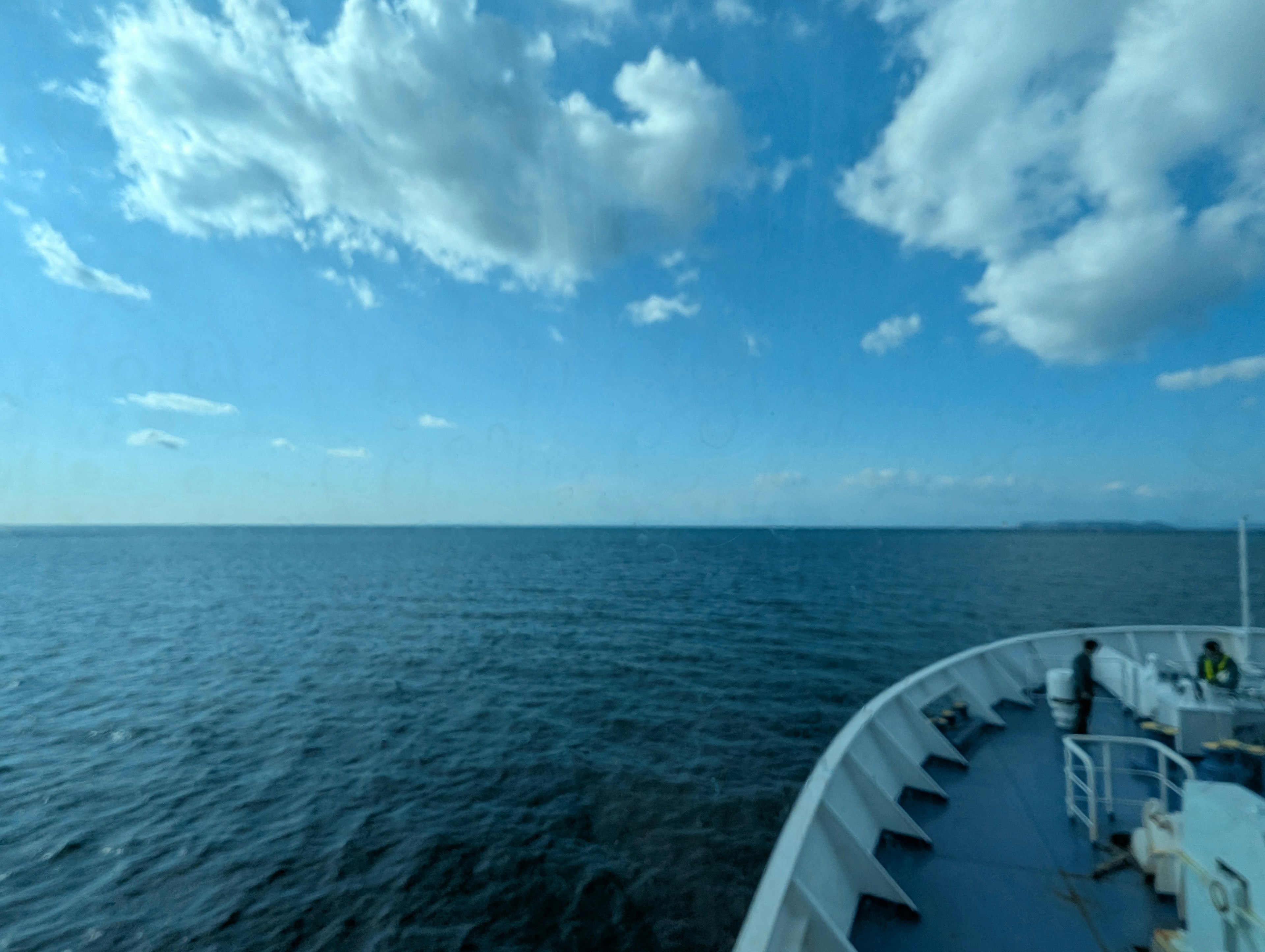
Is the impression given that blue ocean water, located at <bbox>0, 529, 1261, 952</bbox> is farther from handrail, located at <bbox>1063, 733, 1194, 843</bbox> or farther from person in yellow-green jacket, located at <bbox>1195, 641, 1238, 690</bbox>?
person in yellow-green jacket, located at <bbox>1195, 641, 1238, 690</bbox>

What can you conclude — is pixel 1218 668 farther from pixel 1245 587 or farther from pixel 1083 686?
pixel 1245 587

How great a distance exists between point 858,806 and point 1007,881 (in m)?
1.78

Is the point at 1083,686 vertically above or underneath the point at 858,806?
above

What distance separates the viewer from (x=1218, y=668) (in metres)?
10.1

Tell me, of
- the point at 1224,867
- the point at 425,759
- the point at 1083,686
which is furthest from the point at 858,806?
the point at 425,759

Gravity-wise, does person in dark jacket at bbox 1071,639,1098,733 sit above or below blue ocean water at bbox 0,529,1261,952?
above

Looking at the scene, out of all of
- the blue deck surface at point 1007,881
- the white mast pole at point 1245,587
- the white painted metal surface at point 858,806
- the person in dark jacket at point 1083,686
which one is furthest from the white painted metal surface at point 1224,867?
the white mast pole at point 1245,587

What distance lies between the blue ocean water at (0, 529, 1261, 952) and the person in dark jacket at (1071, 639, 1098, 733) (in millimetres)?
6539

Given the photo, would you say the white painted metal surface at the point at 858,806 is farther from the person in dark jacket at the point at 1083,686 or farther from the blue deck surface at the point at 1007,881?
the person in dark jacket at the point at 1083,686

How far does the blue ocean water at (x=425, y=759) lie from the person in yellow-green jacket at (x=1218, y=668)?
8.80 meters

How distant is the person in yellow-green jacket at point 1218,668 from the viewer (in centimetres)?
999

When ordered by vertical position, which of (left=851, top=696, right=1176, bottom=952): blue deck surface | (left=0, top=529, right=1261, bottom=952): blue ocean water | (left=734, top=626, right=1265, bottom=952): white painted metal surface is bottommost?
(left=0, top=529, right=1261, bottom=952): blue ocean water

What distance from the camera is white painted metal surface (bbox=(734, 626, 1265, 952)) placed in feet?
17.5

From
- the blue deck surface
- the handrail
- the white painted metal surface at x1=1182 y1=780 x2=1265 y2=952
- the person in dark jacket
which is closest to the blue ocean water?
the blue deck surface
